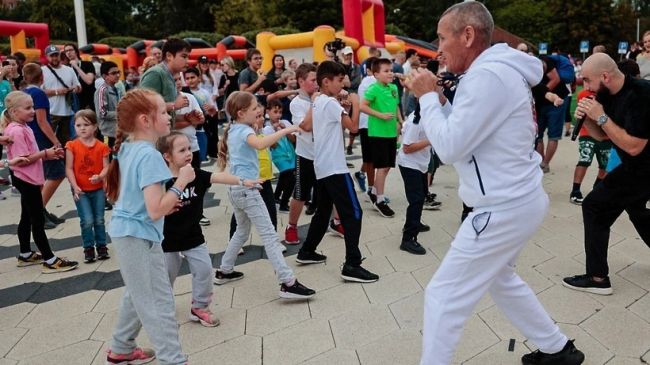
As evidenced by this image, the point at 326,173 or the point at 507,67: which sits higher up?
the point at 507,67

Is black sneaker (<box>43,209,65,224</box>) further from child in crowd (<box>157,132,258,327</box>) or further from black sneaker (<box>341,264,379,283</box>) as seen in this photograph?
black sneaker (<box>341,264,379,283</box>)

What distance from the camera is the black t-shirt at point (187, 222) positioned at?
345 centimetres

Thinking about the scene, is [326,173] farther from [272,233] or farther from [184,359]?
[184,359]

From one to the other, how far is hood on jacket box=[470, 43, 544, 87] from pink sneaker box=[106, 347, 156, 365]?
2.43 meters

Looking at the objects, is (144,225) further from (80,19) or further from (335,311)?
(80,19)

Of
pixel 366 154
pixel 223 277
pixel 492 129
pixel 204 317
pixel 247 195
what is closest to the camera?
pixel 492 129

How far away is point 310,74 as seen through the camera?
5.36 m

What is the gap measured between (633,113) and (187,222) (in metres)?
3.08

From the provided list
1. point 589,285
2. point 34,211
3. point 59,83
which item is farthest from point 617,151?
point 59,83

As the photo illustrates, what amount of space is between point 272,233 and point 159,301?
1413mm

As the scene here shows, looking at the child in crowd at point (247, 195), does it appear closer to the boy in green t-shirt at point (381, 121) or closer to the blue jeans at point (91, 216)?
the blue jeans at point (91, 216)

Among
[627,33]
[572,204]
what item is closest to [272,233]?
[572,204]

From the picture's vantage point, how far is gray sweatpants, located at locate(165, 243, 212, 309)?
11.6 feet

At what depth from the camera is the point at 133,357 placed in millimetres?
3119
